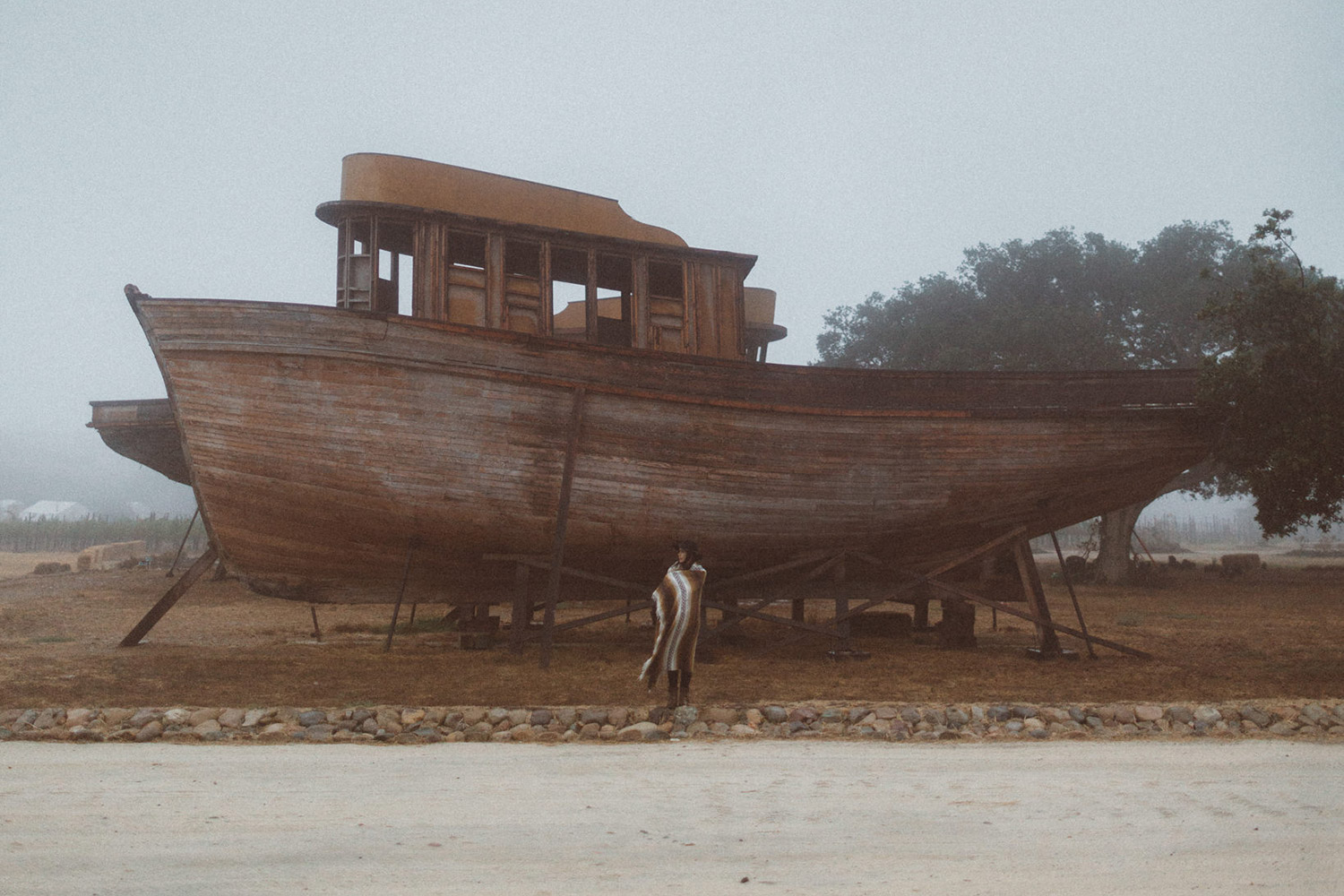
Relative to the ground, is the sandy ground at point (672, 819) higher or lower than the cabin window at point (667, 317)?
lower

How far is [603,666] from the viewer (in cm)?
1009

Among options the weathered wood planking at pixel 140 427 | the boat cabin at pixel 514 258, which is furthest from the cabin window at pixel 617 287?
the weathered wood planking at pixel 140 427

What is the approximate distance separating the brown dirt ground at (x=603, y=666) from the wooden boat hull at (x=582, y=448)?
1.22 metres

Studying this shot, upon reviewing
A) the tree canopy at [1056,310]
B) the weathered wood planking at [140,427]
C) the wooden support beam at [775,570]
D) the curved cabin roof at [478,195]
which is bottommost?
the wooden support beam at [775,570]

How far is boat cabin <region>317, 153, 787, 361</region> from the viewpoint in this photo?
1054 centimetres

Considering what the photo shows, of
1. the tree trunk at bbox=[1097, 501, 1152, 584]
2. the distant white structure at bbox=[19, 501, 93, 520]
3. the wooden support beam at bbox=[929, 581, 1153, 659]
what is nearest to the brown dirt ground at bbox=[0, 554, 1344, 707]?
the wooden support beam at bbox=[929, 581, 1153, 659]

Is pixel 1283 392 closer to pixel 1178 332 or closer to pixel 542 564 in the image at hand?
pixel 542 564

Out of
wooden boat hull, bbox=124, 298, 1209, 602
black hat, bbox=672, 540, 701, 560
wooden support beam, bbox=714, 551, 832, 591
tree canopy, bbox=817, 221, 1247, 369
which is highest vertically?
tree canopy, bbox=817, 221, 1247, 369

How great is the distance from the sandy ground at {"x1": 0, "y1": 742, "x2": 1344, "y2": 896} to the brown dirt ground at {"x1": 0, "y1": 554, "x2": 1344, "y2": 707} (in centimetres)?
165

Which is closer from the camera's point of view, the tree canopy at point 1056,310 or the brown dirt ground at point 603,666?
the brown dirt ground at point 603,666

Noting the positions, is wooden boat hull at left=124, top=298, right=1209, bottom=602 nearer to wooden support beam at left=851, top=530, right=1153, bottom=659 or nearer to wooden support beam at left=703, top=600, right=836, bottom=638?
wooden support beam at left=851, top=530, right=1153, bottom=659

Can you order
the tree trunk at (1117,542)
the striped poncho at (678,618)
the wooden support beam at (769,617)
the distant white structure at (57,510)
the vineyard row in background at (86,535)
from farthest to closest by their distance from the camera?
the distant white structure at (57,510) → the vineyard row in background at (86,535) → the tree trunk at (1117,542) → the wooden support beam at (769,617) → the striped poncho at (678,618)

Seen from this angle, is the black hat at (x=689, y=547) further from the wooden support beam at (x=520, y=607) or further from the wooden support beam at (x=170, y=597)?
the wooden support beam at (x=170, y=597)

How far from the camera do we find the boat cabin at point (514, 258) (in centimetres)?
1054
